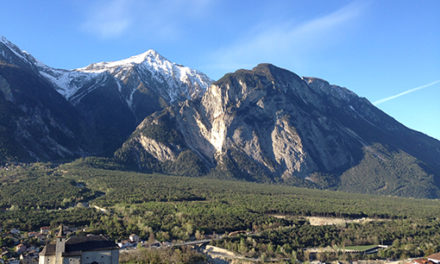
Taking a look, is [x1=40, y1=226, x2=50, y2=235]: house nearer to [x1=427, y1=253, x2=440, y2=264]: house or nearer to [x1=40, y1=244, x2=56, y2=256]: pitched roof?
[x1=40, y1=244, x2=56, y2=256]: pitched roof

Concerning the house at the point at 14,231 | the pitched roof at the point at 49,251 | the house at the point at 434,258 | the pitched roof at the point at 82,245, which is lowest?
the house at the point at 434,258

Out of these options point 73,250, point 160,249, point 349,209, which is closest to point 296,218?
point 349,209

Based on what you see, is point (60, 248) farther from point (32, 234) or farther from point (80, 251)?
point (32, 234)

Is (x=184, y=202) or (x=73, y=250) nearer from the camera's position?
(x=73, y=250)

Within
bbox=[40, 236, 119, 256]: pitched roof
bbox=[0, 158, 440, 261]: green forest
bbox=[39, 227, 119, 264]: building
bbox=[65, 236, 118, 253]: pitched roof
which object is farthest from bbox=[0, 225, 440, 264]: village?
Answer: bbox=[65, 236, 118, 253]: pitched roof

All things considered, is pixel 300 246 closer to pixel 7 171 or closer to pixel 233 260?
pixel 233 260

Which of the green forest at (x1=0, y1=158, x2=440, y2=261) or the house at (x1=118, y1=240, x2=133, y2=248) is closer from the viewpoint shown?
the house at (x1=118, y1=240, x2=133, y2=248)

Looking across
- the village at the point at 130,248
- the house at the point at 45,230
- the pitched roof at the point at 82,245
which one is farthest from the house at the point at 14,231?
the pitched roof at the point at 82,245

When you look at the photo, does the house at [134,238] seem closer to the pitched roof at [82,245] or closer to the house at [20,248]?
the house at [20,248]

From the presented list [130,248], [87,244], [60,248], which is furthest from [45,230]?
[87,244]
